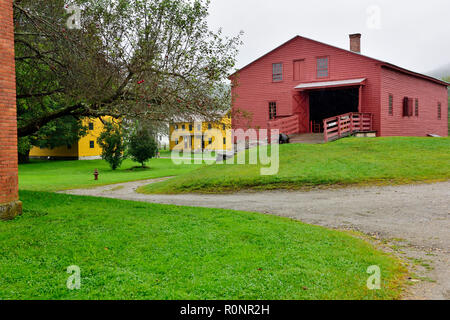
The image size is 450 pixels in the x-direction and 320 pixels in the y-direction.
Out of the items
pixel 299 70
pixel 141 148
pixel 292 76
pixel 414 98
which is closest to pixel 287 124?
A: pixel 292 76

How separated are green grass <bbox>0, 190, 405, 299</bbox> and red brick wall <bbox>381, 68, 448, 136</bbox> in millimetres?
21167

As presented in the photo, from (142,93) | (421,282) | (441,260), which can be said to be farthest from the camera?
(142,93)

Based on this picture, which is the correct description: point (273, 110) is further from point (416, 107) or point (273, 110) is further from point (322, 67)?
point (416, 107)

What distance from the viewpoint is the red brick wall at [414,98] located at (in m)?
26.8

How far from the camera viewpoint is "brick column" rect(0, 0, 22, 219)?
8289 millimetres

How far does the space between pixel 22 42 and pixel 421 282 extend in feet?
38.5

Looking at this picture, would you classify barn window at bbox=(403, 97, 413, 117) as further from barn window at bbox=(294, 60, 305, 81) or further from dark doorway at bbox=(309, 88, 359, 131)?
barn window at bbox=(294, 60, 305, 81)

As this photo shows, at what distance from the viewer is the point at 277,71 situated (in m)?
29.6

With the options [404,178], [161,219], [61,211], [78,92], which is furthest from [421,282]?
[404,178]

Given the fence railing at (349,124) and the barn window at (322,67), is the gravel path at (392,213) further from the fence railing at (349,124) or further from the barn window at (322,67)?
the barn window at (322,67)

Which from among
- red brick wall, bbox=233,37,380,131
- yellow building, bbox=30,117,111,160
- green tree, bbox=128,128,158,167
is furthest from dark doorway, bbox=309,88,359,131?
yellow building, bbox=30,117,111,160

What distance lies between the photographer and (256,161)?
2138cm

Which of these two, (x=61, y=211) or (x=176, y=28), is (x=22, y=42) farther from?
(x=61, y=211)

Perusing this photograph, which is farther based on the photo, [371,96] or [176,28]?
[371,96]
